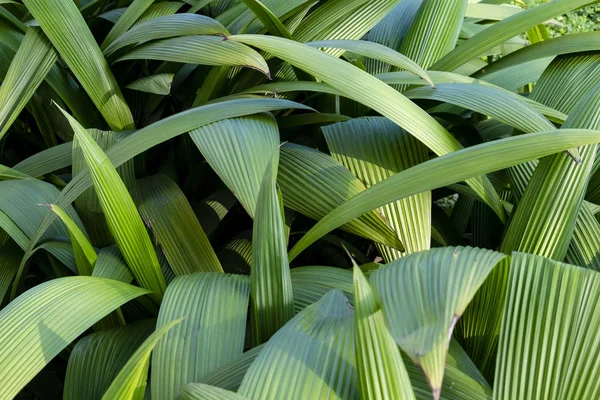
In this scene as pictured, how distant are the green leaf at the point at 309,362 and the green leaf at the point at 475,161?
0.17 m

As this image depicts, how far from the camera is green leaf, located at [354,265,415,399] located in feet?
1.79

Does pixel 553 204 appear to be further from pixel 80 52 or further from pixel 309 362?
pixel 80 52

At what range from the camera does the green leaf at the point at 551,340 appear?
2.01ft

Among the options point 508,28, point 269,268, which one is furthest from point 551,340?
point 508,28

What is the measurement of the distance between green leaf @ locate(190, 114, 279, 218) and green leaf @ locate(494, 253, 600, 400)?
318mm

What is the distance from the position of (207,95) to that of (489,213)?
0.49 m

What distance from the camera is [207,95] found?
1.11 meters

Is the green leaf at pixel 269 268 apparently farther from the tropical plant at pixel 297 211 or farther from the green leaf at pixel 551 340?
the green leaf at pixel 551 340

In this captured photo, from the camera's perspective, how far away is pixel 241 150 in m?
0.86

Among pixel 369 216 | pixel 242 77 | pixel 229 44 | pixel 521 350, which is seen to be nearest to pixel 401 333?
pixel 521 350

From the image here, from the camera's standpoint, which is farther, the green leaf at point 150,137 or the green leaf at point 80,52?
the green leaf at point 80,52

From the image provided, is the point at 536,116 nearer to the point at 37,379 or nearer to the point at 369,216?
the point at 369,216

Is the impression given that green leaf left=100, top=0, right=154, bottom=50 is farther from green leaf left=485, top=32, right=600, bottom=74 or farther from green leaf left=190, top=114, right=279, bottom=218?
green leaf left=485, top=32, right=600, bottom=74

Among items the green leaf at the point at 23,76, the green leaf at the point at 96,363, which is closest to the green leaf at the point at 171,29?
the green leaf at the point at 23,76
